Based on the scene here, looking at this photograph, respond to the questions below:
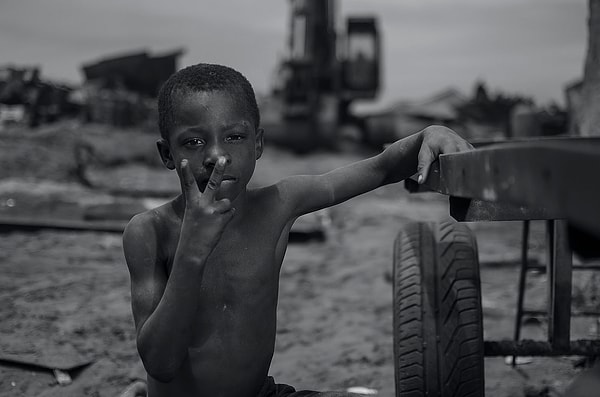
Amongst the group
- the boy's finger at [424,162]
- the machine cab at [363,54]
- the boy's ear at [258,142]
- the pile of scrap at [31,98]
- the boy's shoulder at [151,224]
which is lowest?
the boy's shoulder at [151,224]

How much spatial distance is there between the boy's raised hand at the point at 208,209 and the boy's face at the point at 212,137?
0.14 meters

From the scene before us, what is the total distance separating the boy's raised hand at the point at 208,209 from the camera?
4.81 ft

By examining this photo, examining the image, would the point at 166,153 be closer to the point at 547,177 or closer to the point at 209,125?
the point at 209,125

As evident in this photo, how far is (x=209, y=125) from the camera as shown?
1658 mm

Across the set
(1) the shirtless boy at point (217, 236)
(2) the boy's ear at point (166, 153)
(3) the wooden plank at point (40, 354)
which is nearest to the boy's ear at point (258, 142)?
(1) the shirtless boy at point (217, 236)

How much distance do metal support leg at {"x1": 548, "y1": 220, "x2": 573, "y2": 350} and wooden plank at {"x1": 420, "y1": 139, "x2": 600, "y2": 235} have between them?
4.04ft

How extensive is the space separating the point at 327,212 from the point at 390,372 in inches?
225

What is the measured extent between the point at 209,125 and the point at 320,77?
1495cm

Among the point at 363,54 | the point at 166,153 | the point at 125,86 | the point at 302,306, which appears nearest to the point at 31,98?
the point at 125,86

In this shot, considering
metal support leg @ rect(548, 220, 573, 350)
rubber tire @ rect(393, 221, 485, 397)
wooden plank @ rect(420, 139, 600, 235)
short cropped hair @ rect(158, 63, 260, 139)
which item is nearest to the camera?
wooden plank @ rect(420, 139, 600, 235)

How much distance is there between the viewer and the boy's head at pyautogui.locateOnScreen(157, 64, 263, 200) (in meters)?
1.64

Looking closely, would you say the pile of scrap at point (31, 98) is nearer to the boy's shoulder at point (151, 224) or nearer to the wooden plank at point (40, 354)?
the wooden plank at point (40, 354)

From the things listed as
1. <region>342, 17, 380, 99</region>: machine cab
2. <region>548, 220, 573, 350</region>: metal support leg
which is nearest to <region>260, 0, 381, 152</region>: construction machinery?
<region>342, 17, 380, 99</region>: machine cab

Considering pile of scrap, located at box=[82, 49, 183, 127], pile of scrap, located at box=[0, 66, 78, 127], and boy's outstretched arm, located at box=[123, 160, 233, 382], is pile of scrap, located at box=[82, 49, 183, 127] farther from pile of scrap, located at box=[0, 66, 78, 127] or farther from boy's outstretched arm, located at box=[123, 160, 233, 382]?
boy's outstretched arm, located at box=[123, 160, 233, 382]
